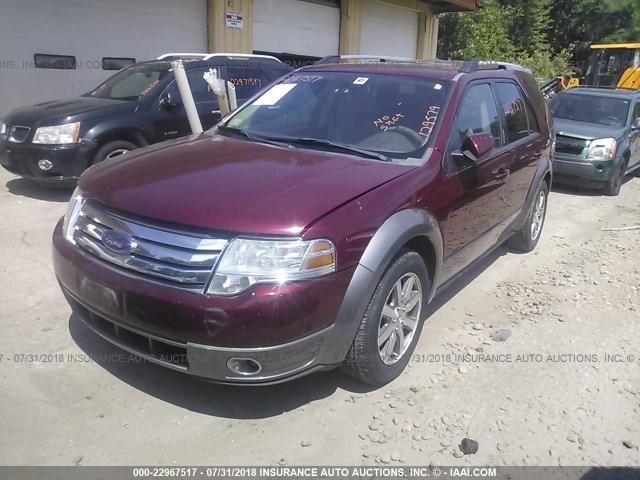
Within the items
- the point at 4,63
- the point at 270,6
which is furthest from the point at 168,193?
the point at 270,6

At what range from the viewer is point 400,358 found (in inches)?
133

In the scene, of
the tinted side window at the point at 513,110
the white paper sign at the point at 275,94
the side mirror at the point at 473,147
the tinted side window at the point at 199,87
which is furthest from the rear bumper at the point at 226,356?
the tinted side window at the point at 199,87

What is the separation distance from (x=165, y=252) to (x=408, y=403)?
1.59m

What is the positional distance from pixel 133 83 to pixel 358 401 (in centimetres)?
579

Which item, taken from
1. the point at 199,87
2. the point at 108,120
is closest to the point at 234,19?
the point at 199,87

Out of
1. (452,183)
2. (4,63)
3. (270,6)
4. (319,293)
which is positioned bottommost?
(319,293)

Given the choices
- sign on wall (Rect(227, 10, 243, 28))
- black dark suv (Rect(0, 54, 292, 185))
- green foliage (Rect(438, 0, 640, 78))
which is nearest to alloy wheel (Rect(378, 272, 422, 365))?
black dark suv (Rect(0, 54, 292, 185))

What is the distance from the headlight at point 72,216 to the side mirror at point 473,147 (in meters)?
2.26

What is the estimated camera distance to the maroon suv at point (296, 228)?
8.50ft

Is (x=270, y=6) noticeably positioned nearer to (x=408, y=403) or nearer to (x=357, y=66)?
(x=357, y=66)

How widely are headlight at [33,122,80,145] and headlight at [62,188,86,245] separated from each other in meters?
3.44

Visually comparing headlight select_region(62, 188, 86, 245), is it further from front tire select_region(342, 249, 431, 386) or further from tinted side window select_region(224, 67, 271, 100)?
tinted side window select_region(224, 67, 271, 100)

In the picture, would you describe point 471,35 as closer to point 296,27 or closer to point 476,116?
point 296,27

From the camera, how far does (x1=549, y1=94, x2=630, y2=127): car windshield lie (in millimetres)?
9211
